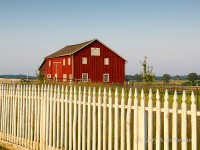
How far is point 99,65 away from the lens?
154ft

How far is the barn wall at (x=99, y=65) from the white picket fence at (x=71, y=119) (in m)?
35.0

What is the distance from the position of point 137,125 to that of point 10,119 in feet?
17.7

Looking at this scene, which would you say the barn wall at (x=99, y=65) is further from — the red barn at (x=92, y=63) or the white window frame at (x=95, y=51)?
the white window frame at (x=95, y=51)

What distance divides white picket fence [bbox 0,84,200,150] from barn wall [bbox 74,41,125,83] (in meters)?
35.0

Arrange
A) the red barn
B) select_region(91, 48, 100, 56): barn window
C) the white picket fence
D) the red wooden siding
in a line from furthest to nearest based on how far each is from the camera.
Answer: select_region(91, 48, 100, 56): barn window
the red wooden siding
the red barn
the white picket fence

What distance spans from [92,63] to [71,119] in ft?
129

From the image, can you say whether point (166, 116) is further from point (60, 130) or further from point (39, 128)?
point (39, 128)

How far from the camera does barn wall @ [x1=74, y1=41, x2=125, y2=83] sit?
148 feet

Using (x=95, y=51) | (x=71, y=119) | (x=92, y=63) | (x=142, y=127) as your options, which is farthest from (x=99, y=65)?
(x=142, y=127)

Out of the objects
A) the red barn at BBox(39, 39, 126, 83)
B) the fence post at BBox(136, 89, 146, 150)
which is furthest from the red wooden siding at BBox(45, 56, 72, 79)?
the fence post at BBox(136, 89, 146, 150)

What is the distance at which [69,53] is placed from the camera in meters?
→ 45.6

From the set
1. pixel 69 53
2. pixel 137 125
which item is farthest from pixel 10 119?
pixel 69 53

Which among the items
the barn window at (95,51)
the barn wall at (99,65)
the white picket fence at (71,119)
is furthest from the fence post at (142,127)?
the barn window at (95,51)

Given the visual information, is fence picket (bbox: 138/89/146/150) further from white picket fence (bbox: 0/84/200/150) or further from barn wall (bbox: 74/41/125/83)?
barn wall (bbox: 74/41/125/83)
